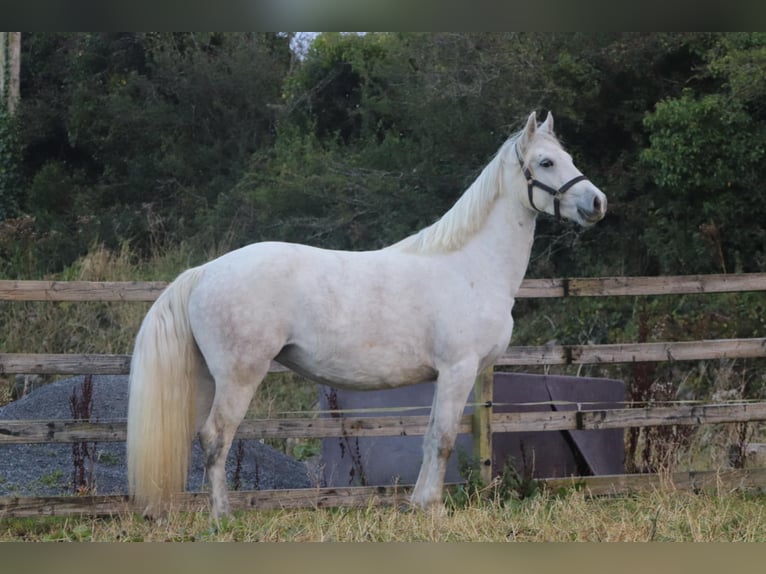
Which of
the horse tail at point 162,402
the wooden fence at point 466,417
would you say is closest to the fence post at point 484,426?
the wooden fence at point 466,417

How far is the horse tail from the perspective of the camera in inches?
169

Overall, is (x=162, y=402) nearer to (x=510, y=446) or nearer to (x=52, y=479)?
(x=52, y=479)

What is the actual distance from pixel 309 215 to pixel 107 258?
10.6 feet

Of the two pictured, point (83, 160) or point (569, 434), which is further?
point (83, 160)

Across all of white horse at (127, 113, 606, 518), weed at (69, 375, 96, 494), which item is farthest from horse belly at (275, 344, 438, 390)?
weed at (69, 375, 96, 494)

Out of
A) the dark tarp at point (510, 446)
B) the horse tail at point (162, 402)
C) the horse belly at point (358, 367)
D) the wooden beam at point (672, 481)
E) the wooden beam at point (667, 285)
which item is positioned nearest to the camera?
the horse tail at point (162, 402)

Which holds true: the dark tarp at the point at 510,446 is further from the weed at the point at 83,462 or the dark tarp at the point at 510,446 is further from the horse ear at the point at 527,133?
the horse ear at the point at 527,133

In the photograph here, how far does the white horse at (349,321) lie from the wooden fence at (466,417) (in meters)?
0.51

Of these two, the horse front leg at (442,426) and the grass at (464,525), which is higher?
the horse front leg at (442,426)

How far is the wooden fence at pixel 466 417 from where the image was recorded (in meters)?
4.86

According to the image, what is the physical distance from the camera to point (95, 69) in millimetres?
15641
